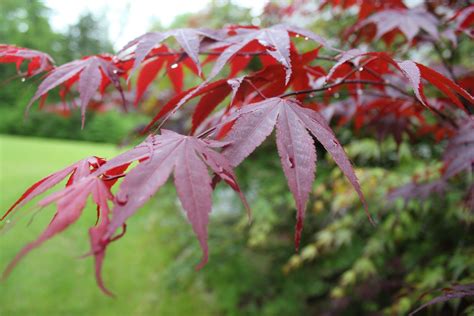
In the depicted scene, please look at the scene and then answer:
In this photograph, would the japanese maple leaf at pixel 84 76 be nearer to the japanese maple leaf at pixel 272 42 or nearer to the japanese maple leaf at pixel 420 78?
the japanese maple leaf at pixel 272 42

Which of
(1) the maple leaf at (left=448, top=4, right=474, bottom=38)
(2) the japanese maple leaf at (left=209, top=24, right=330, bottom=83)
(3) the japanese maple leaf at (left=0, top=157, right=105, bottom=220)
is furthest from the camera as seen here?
(1) the maple leaf at (left=448, top=4, right=474, bottom=38)

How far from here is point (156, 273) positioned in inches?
129

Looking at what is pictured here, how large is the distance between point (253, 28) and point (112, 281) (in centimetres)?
272

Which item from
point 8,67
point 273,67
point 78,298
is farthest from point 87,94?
point 8,67

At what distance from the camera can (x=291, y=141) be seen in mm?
540

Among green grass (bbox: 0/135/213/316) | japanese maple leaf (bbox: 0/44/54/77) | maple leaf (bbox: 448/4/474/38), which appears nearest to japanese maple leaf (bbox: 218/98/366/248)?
japanese maple leaf (bbox: 0/44/54/77)

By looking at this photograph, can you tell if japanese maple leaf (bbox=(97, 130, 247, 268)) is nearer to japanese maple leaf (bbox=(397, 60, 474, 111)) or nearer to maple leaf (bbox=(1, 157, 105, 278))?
maple leaf (bbox=(1, 157, 105, 278))

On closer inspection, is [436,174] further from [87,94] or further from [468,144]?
[87,94]

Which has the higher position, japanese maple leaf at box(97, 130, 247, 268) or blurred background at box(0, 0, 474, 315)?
japanese maple leaf at box(97, 130, 247, 268)

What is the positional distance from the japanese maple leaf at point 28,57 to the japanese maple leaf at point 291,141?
0.53 m

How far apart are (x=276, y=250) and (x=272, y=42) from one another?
2.03m

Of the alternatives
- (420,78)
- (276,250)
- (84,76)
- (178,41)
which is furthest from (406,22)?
(276,250)

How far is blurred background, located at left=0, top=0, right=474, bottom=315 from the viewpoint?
168 centimetres

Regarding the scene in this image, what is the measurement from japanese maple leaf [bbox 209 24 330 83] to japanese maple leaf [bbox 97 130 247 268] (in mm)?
182
